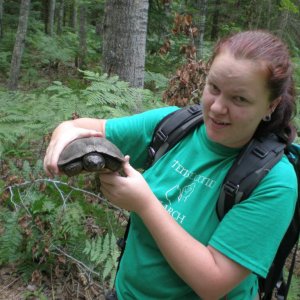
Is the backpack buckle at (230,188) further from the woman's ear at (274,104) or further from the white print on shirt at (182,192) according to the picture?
the woman's ear at (274,104)

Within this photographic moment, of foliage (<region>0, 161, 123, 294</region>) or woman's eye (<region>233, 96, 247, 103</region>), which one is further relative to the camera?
foliage (<region>0, 161, 123, 294</region>)

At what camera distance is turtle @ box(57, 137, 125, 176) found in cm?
161

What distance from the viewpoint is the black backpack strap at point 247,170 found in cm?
148

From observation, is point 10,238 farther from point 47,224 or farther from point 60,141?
point 60,141

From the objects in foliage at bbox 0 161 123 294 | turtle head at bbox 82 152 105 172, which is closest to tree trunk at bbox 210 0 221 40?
foliage at bbox 0 161 123 294

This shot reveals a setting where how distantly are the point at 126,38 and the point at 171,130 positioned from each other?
2.72m

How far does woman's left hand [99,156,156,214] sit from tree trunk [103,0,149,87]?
9.91 feet

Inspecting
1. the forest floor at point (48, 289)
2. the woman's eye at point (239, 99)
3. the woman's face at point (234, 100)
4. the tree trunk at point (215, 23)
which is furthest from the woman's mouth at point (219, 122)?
the tree trunk at point (215, 23)

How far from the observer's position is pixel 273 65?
58.6 inches

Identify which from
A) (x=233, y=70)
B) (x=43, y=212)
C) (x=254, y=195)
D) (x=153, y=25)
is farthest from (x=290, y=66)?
(x=153, y=25)

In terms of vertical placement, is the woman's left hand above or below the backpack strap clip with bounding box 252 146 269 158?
below

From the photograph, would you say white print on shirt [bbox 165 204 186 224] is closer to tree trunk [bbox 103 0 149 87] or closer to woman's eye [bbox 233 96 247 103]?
woman's eye [bbox 233 96 247 103]

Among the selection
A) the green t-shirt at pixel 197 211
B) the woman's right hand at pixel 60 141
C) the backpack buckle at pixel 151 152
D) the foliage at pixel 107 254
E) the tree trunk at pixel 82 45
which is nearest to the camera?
the green t-shirt at pixel 197 211

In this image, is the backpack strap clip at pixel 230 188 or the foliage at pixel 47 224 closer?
the backpack strap clip at pixel 230 188
